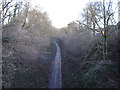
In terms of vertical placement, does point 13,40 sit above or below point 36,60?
above

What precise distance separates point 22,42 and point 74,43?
1598 centimetres

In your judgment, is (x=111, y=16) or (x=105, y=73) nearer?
(x=105, y=73)

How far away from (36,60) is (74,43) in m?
13.4

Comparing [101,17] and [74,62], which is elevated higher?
[101,17]

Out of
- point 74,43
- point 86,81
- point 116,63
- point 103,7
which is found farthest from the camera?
point 74,43

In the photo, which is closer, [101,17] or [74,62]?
[101,17]

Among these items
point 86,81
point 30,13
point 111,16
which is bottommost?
point 86,81

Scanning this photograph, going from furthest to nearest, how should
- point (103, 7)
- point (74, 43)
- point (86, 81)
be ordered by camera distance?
point (74, 43)
point (103, 7)
point (86, 81)

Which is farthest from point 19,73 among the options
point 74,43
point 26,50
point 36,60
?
point 74,43

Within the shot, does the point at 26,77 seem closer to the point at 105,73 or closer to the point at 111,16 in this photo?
the point at 105,73

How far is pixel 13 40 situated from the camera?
19250mm

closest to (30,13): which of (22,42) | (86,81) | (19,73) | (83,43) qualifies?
(22,42)

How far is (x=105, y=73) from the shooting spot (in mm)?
16312

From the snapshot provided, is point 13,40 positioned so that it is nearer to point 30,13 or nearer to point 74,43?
point 30,13
